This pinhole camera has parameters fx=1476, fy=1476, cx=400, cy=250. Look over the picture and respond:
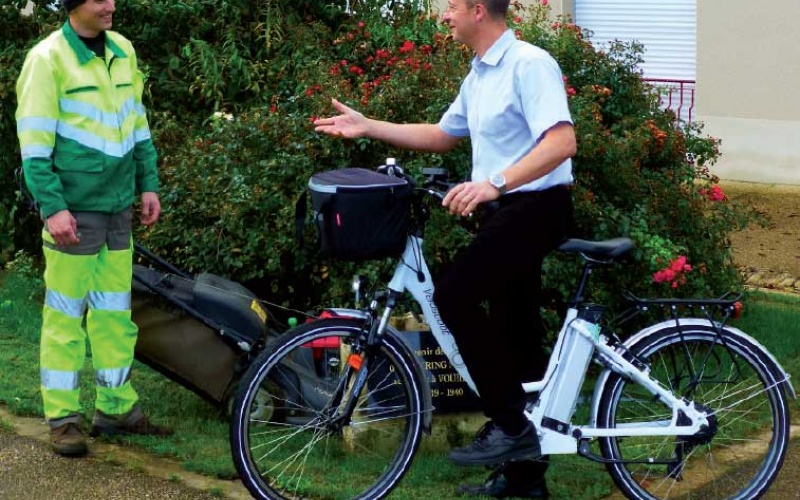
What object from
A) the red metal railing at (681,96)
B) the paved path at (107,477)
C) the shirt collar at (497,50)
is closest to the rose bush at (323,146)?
the paved path at (107,477)

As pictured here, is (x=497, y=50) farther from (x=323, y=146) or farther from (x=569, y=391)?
(x=323, y=146)

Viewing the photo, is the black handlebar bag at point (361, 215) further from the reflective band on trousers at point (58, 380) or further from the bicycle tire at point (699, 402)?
the reflective band on trousers at point (58, 380)

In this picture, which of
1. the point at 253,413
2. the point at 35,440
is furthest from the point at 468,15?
the point at 35,440

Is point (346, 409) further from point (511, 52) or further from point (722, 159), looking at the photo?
point (722, 159)

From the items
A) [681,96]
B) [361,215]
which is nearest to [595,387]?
[361,215]

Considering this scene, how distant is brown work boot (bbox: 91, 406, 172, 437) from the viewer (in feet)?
20.9

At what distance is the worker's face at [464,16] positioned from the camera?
5.11 m

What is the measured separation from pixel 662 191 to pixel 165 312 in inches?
112

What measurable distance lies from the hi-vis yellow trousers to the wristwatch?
6.20 ft

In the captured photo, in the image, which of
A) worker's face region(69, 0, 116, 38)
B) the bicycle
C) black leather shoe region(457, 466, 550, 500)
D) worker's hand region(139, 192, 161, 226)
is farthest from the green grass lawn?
worker's face region(69, 0, 116, 38)

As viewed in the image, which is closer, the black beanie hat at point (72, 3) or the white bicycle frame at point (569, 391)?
the white bicycle frame at point (569, 391)

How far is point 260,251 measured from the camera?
7.55 m

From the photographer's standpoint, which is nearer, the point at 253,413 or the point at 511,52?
the point at 511,52

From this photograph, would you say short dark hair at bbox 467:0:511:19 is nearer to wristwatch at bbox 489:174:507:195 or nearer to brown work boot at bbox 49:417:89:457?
wristwatch at bbox 489:174:507:195
